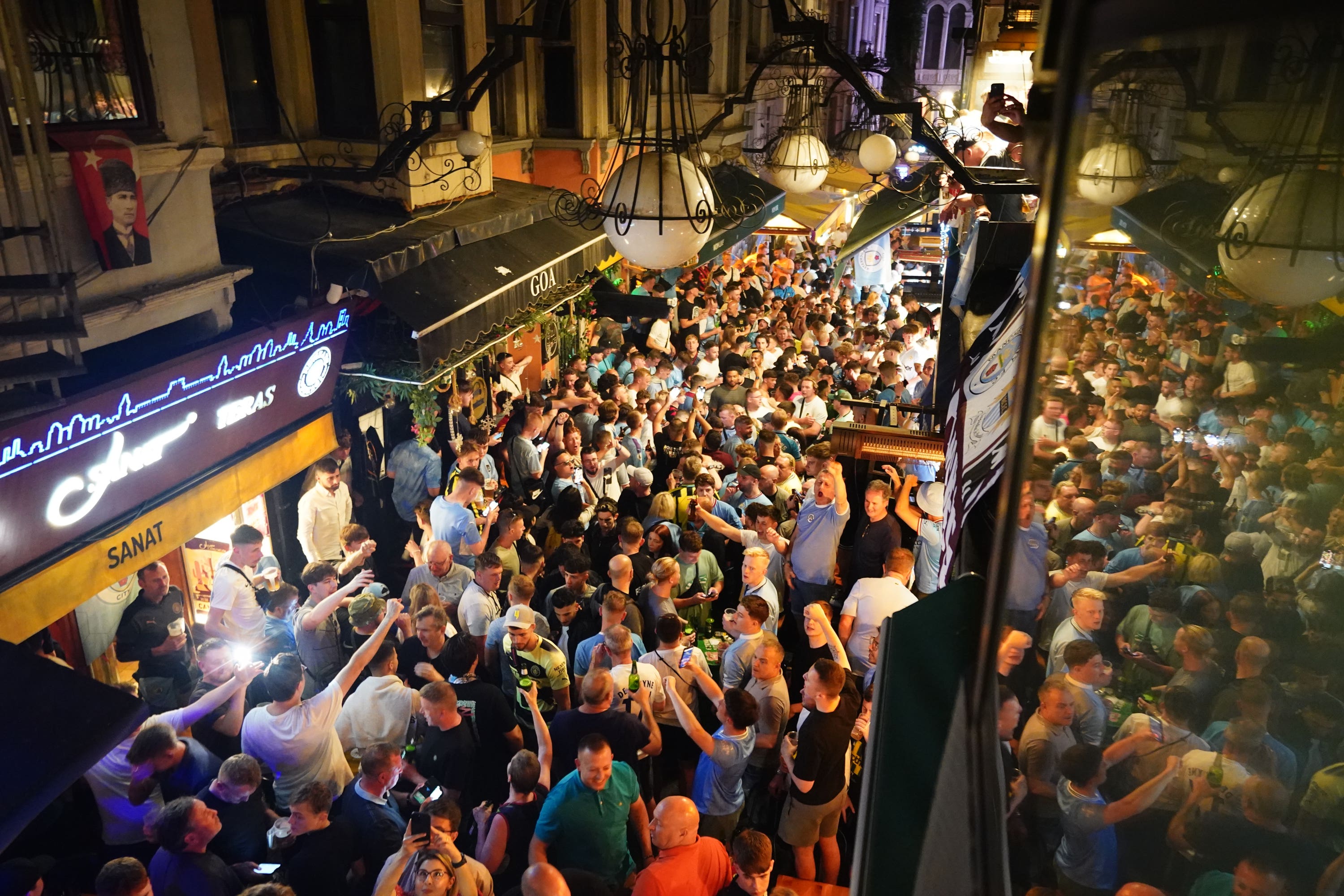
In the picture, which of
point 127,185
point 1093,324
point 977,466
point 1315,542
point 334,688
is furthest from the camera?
point 127,185

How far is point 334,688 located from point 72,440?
1854mm

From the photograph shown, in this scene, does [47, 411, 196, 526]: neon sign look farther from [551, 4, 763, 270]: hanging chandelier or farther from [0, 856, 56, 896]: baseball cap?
[551, 4, 763, 270]: hanging chandelier

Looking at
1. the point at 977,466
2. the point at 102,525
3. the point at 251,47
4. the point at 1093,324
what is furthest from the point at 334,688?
the point at 251,47

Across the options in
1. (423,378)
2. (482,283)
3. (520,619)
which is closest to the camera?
(520,619)

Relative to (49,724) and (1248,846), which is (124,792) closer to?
(49,724)

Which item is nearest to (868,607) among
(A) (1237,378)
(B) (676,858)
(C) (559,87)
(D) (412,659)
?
(B) (676,858)

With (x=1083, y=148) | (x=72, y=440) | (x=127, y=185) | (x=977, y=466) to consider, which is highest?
(x=1083, y=148)

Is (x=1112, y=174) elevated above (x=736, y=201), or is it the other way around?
(x=1112, y=174)

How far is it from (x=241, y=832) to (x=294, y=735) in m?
0.56

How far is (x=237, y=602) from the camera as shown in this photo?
6.53 metres

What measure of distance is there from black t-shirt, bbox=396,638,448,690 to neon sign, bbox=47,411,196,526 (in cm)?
185

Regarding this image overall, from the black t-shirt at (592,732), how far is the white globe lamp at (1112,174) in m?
4.50

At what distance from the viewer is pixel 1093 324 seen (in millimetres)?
1184

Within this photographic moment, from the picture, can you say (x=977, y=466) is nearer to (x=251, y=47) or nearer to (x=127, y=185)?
(x=127, y=185)
